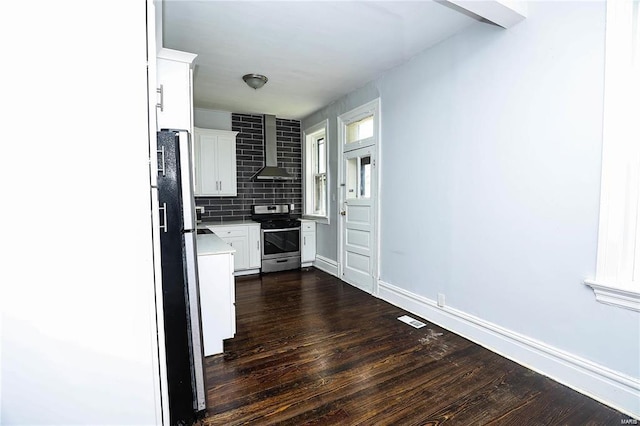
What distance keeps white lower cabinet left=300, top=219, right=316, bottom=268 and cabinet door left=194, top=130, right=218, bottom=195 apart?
1599 mm

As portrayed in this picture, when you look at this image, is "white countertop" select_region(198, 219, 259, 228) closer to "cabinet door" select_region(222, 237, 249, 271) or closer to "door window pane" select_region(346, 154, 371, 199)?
"cabinet door" select_region(222, 237, 249, 271)

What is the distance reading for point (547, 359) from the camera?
2090 millimetres

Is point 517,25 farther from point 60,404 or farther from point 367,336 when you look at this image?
point 60,404

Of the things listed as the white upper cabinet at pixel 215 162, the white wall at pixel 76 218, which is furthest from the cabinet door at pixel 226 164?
the white wall at pixel 76 218

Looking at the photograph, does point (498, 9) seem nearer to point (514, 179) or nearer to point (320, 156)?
point (514, 179)

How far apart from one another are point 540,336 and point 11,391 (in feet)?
9.22

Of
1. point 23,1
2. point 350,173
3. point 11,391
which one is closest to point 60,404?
point 11,391

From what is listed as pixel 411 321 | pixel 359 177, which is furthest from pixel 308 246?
pixel 411 321

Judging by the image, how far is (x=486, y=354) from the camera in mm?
2373

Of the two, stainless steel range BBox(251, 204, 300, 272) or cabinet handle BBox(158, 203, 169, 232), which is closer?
cabinet handle BBox(158, 203, 169, 232)

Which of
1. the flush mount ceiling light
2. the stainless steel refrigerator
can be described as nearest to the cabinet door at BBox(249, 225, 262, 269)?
the flush mount ceiling light

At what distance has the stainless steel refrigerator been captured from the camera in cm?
162

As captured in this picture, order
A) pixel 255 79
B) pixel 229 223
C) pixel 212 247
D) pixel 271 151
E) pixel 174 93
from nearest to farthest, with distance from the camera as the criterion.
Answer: pixel 174 93
pixel 212 247
pixel 255 79
pixel 229 223
pixel 271 151

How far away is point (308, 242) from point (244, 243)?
43.2 inches
